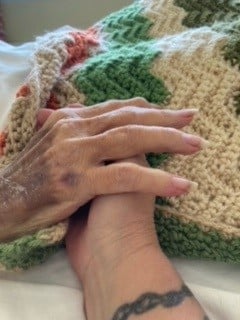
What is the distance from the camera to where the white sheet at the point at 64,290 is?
65 centimetres

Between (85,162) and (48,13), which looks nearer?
(85,162)

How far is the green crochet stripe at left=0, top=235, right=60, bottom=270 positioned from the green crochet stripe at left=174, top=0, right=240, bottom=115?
33 cm

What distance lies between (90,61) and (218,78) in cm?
18

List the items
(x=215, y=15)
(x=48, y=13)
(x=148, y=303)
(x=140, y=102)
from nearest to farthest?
(x=148, y=303) < (x=140, y=102) < (x=215, y=15) < (x=48, y=13)

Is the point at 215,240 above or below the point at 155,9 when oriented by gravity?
below

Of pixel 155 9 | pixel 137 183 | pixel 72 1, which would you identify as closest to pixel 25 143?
pixel 137 183

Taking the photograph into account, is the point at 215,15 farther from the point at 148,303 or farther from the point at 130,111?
the point at 148,303

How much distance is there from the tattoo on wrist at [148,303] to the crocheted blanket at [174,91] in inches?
3.5

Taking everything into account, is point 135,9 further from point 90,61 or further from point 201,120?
point 201,120

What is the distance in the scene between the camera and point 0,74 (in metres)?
0.91

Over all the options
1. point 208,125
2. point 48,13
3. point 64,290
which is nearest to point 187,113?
point 208,125

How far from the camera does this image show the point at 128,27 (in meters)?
0.88

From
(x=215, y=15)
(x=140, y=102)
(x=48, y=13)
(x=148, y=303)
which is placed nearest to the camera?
(x=148, y=303)

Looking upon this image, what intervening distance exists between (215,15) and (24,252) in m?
0.40
